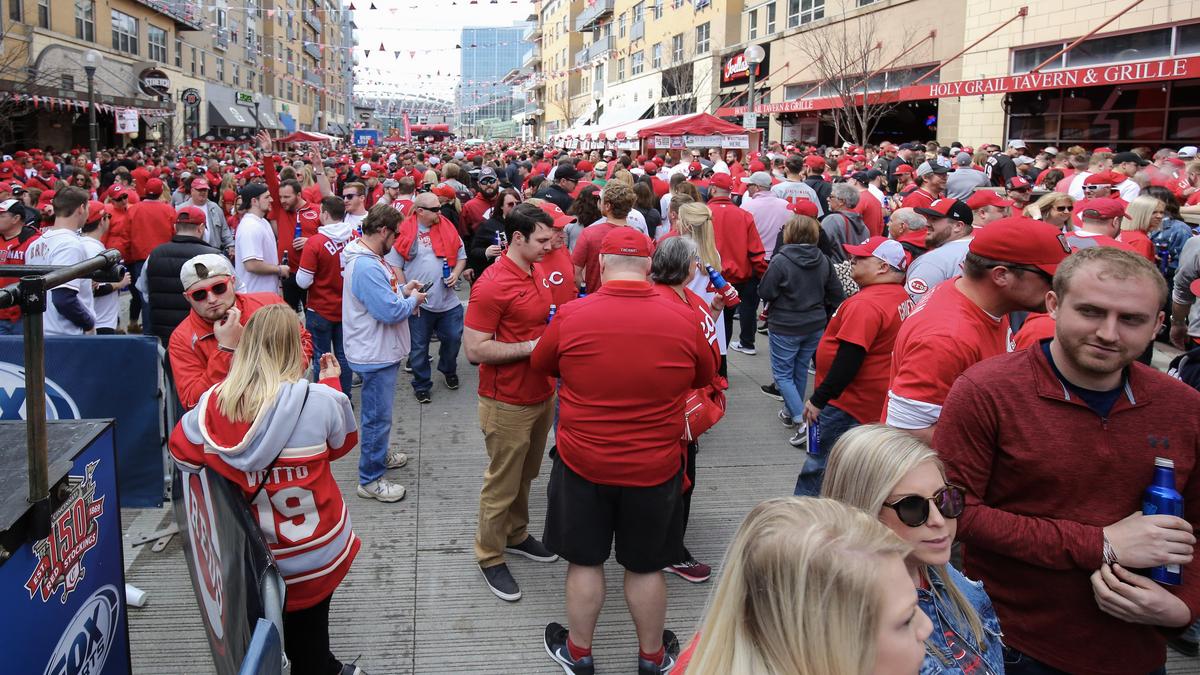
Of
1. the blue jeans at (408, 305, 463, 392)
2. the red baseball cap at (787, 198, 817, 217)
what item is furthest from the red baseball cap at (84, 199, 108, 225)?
the red baseball cap at (787, 198, 817, 217)

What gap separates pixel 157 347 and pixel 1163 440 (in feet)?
15.6

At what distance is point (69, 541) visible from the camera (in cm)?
268

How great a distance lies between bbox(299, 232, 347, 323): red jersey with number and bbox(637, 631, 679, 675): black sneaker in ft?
14.1

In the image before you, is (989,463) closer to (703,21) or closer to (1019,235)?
(1019,235)

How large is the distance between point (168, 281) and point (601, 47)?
57.3 metres

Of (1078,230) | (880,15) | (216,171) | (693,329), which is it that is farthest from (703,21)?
(693,329)

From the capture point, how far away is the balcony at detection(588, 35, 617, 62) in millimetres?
57075

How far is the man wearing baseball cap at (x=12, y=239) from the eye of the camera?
5.92 metres

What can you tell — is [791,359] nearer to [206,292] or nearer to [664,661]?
[664,661]

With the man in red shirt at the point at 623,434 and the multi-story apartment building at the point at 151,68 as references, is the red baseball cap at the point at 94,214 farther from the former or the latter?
the multi-story apartment building at the point at 151,68

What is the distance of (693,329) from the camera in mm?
3451

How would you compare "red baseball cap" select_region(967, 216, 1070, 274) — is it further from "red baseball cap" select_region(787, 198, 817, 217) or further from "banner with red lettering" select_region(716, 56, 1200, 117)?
"banner with red lettering" select_region(716, 56, 1200, 117)

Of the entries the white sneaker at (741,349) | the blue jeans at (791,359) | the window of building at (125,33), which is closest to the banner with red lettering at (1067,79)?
the white sneaker at (741,349)

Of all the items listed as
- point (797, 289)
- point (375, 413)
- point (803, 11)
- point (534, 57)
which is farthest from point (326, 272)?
point (534, 57)
